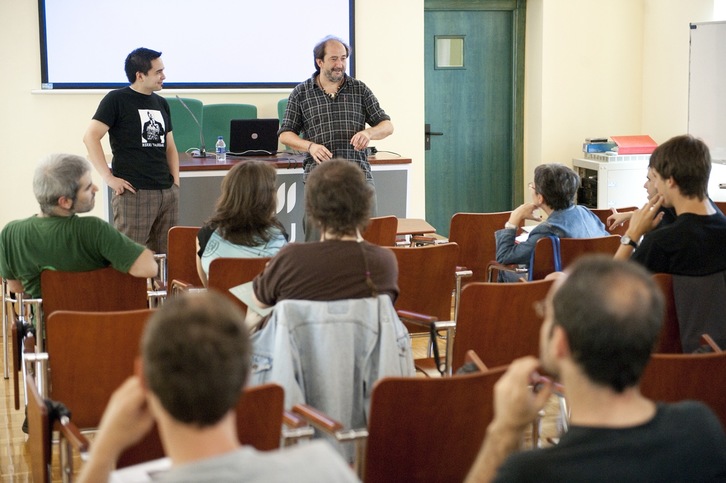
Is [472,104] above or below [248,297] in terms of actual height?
above

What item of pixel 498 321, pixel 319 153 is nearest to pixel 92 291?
pixel 498 321

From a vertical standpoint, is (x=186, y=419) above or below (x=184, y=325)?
below

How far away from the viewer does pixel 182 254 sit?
15.2 ft

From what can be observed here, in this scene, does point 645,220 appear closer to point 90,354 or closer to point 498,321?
point 498,321

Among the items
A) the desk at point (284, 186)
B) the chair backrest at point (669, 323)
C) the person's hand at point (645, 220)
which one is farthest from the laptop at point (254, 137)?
the chair backrest at point (669, 323)

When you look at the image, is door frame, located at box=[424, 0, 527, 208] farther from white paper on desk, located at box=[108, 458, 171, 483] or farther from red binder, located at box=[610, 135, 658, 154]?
white paper on desk, located at box=[108, 458, 171, 483]

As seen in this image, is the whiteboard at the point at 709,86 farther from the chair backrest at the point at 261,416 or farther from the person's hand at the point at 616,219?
the chair backrest at the point at 261,416

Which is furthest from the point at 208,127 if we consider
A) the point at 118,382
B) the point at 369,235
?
the point at 118,382

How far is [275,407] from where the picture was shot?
211cm

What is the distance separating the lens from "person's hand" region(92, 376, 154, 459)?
157 centimetres

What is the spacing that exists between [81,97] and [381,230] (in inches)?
168

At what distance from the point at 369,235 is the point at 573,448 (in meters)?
3.44

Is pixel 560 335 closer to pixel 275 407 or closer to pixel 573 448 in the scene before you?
pixel 573 448

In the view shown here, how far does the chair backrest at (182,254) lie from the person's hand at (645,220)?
2062 mm
